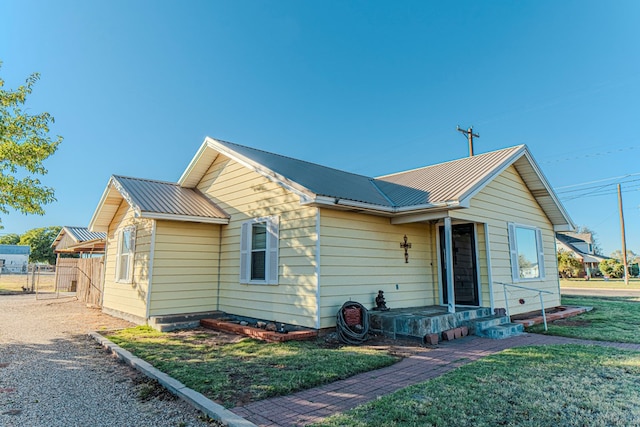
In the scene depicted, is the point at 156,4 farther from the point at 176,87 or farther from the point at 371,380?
the point at 371,380

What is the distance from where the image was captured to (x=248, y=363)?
523 centimetres

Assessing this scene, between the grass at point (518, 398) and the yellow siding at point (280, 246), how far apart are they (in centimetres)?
336

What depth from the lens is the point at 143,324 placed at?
8.80 metres

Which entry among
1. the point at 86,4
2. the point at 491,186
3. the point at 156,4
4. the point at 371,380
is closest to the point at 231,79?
the point at 156,4

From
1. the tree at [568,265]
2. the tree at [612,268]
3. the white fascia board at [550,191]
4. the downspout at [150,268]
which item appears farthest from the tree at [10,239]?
the tree at [612,268]

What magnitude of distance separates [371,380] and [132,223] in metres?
8.43

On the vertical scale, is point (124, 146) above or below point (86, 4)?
below

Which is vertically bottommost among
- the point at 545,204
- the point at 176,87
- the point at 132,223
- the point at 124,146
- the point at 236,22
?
the point at 132,223

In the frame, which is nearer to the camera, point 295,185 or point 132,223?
point 295,185

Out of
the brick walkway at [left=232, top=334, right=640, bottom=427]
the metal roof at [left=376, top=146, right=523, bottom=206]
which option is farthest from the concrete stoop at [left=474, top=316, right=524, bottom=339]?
the metal roof at [left=376, top=146, right=523, bottom=206]

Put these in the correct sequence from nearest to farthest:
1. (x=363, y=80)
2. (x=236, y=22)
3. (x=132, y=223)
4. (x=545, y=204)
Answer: (x=132, y=223), (x=545, y=204), (x=236, y=22), (x=363, y=80)

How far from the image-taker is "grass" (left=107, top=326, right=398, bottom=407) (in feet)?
13.6

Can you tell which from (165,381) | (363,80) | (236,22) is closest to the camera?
(165,381)

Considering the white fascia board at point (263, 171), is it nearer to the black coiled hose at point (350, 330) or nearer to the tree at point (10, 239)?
the black coiled hose at point (350, 330)
